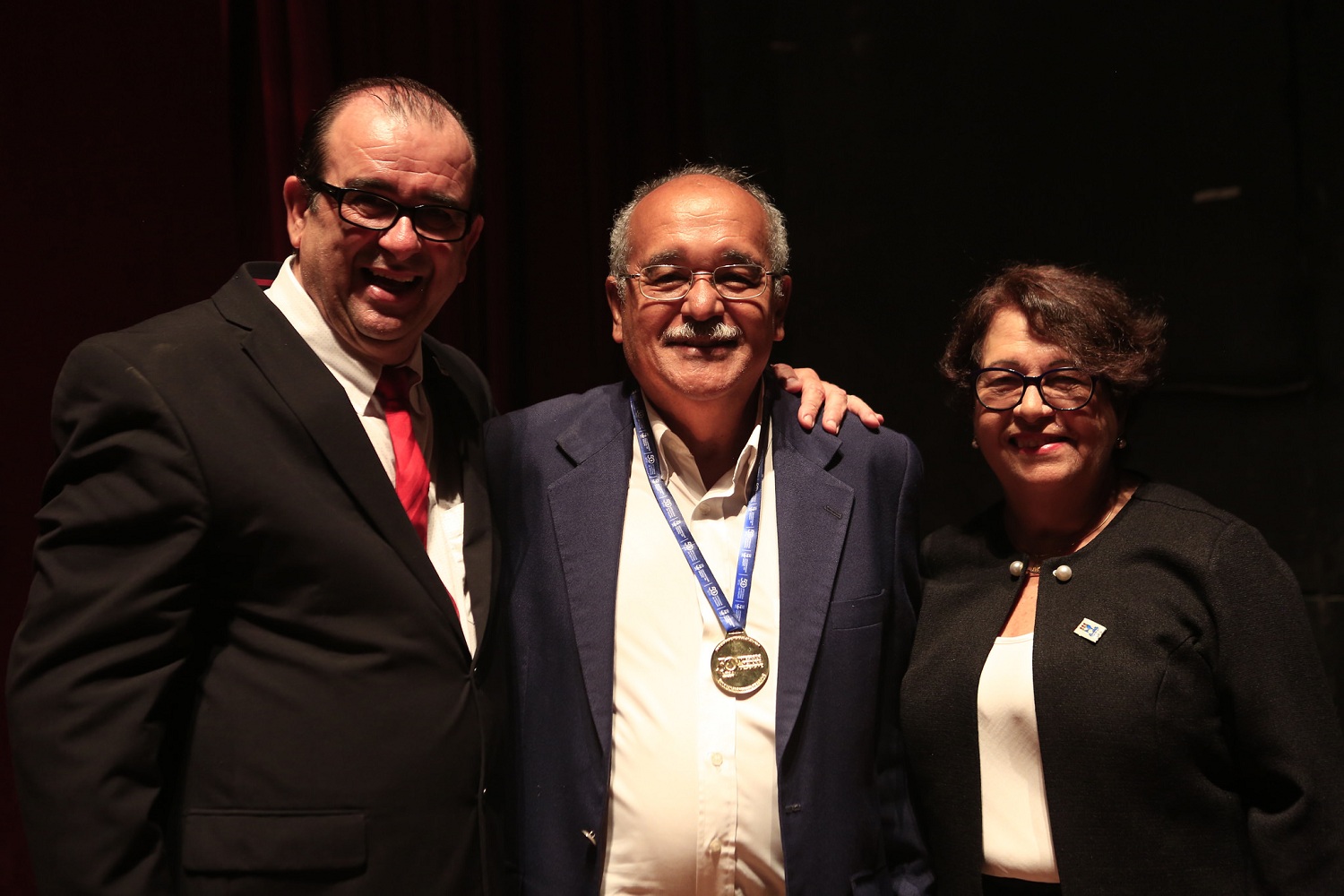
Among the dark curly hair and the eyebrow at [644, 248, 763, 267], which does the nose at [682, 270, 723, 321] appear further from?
the dark curly hair

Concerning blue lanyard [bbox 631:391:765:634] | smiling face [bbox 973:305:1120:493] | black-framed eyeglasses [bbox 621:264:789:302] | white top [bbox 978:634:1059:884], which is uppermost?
black-framed eyeglasses [bbox 621:264:789:302]

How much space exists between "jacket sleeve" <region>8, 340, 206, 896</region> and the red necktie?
0.39 meters

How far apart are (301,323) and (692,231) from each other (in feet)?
2.81

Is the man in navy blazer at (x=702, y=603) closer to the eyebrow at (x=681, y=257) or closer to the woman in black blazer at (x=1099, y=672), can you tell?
the eyebrow at (x=681, y=257)

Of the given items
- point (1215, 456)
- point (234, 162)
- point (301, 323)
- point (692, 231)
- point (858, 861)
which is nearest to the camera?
point (301, 323)

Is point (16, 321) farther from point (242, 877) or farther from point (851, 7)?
point (851, 7)

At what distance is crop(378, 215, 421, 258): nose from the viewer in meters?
1.99

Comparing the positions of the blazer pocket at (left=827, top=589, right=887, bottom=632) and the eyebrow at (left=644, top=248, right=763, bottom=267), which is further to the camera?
the eyebrow at (left=644, top=248, right=763, bottom=267)

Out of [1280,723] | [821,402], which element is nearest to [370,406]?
[821,402]

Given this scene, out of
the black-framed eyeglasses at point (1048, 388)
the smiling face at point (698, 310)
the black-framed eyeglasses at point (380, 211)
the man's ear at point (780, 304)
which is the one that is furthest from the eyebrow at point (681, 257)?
the black-framed eyeglasses at point (1048, 388)

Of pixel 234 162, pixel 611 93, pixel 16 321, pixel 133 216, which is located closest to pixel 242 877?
pixel 16 321

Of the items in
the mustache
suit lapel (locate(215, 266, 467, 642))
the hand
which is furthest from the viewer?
the hand

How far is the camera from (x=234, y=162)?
2.70m

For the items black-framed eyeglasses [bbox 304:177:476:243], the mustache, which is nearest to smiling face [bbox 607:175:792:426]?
the mustache
